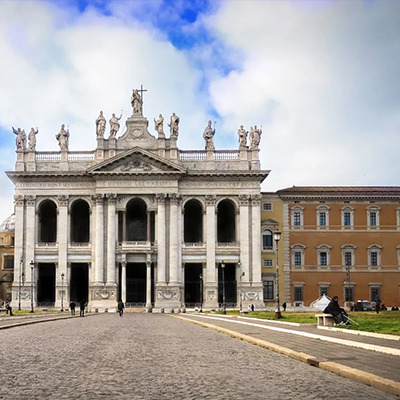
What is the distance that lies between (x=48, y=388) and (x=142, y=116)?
69.9 meters

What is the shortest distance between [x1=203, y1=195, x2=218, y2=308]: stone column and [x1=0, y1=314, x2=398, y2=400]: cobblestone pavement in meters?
56.2

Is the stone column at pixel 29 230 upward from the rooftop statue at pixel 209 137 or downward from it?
downward

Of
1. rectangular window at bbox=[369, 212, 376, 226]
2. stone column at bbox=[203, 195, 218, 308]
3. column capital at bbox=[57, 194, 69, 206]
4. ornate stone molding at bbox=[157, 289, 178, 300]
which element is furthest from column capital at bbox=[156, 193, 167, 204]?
rectangular window at bbox=[369, 212, 376, 226]

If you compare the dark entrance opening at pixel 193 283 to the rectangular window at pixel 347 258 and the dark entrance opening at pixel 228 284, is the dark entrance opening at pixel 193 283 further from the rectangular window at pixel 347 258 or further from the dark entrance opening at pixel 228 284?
the rectangular window at pixel 347 258

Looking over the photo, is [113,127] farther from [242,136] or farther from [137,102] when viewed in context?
[242,136]

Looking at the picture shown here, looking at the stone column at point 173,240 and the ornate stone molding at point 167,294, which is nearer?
the ornate stone molding at point 167,294

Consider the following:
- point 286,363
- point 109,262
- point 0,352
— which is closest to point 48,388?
point 286,363

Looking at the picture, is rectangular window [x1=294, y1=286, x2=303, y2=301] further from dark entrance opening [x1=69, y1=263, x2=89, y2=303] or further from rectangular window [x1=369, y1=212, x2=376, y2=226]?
dark entrance opening [x1=69, y1=263, x2=89, y2=303]

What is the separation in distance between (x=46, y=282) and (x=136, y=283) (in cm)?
1074

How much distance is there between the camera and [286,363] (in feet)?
51.3

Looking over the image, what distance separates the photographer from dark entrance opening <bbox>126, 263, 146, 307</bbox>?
78625mm

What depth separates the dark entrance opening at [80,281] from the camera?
80625 mm

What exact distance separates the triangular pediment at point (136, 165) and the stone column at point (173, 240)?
310 centimetres

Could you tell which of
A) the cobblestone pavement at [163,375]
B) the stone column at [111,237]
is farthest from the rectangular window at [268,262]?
the cobblestone pavement at [163,375]
